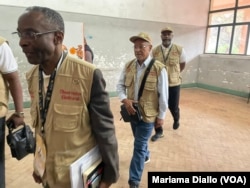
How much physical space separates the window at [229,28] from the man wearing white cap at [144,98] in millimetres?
6254

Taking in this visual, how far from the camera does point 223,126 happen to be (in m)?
4.48

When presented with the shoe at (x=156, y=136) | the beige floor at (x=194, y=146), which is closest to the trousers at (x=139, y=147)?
the beige floor at (x=194, y=146)

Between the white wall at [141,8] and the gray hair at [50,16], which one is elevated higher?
the white wall at [141,8]

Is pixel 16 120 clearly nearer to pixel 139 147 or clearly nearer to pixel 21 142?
pixel 21 142

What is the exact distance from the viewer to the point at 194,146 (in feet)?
11.5

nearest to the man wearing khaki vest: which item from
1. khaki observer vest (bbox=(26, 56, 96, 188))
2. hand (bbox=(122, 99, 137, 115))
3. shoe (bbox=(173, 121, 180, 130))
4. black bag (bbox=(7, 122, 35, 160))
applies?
black bag (bbox=(7, 122, 35, 160))

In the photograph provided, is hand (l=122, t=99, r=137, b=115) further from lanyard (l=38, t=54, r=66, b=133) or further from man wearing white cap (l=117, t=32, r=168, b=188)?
lanyard (l=38, t=54, r=66, b=133)

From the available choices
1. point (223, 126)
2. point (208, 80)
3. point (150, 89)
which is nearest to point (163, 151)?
A: point (150, 89)

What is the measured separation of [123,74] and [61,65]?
4.98 feet

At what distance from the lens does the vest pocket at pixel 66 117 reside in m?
0.98

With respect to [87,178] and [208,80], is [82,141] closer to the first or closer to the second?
[87,178]

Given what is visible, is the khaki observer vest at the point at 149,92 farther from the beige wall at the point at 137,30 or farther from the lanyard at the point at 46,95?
the beige wall at the point at 137,30

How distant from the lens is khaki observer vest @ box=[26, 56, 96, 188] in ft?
3.19

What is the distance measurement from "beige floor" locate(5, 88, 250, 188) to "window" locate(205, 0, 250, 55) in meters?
2.74
